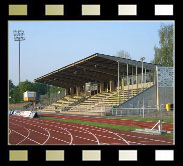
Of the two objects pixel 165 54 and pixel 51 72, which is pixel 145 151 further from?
pixel 165 54

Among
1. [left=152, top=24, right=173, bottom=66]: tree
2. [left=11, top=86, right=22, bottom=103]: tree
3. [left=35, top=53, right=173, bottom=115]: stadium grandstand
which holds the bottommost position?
[left=11, top=86, right=22, bottom=103]: tree

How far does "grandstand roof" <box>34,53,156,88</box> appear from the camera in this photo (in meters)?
34.3

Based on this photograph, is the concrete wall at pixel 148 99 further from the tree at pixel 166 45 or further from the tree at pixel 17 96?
the tree at pixel 17 96

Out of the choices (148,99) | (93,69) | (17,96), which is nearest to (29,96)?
(93,69)

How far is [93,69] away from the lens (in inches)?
1609

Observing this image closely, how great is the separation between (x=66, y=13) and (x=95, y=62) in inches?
1199

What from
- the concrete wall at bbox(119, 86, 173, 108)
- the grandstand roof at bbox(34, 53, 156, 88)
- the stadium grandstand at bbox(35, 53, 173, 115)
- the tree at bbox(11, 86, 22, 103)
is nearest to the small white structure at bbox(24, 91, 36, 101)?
the grandstand roof at bbox(34, 53, 156, 88)

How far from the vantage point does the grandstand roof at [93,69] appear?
34344 mm

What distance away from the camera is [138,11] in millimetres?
6547

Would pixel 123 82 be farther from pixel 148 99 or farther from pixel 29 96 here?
pixel 29 96

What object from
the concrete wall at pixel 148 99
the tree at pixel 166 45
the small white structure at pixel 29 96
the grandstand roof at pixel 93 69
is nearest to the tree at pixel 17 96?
the grandstand roof at pixel 93 69

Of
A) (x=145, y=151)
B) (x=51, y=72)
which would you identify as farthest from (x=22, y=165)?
(x=51, y=72)

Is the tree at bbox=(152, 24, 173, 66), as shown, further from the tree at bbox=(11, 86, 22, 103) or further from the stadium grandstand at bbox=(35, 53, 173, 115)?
the tree at bbox=(11, 86, 22, 103)
